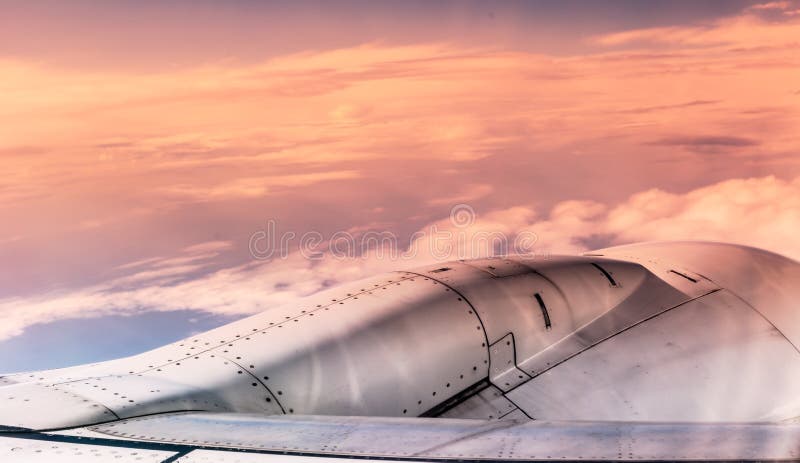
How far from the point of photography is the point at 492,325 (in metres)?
7.00

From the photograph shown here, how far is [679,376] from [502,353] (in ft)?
5.70

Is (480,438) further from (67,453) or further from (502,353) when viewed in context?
(502,353)

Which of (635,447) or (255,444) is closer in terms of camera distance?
(635,447)

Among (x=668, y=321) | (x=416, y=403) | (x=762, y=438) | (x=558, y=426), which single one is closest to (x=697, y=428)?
(x=762, y=438)

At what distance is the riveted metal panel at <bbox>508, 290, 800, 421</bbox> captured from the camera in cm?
696

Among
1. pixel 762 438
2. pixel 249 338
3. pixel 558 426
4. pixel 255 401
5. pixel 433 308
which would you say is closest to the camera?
pixel 762 438

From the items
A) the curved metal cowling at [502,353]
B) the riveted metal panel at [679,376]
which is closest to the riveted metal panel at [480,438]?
the curved metal cowling at [502,353]

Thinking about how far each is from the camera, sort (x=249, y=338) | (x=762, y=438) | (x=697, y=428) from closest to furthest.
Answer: (x=762, y=438) < (x=697, y=428) < (x=249, y=338)

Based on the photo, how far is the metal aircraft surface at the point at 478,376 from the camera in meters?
3.80

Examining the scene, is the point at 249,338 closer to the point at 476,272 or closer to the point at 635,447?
the point at 476,272

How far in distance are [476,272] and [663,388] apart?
2.07 metres

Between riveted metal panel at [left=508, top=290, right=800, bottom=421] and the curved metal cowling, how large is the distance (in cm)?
1

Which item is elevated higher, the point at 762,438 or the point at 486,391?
the point at 762,438

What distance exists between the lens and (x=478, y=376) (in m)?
6.82
